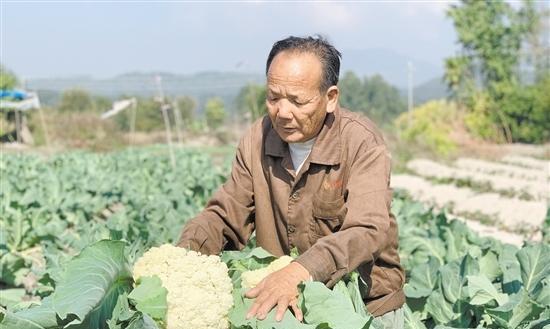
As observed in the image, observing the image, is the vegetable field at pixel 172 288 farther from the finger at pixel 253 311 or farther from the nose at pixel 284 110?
the nose at pixel 284 110

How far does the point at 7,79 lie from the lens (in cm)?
4272

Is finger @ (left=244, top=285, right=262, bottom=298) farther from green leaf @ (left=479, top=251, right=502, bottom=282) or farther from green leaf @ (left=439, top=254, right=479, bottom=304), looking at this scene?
green leaf @ (left=479, top=251, right=502, bottom=282)

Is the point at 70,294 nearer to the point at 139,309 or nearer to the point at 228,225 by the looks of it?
the point at 139,309

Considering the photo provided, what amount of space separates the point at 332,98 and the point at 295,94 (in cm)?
22

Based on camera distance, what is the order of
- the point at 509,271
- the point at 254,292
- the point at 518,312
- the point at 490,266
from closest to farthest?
the point at 254,292, the point at 518,312, the point at 509,271, the point at 490,266

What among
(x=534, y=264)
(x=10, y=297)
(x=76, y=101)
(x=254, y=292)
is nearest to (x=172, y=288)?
(x=254, y=292)

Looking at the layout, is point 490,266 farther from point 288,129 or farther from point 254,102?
point 254,102

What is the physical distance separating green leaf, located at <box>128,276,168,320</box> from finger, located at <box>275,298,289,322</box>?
372 mm

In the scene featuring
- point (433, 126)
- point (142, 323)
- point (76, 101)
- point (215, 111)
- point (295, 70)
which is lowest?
point (215, 111)

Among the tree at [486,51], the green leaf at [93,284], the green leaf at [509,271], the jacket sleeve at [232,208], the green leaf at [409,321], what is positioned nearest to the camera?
the green leaf at [93,284]

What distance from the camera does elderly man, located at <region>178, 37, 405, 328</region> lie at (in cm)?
264

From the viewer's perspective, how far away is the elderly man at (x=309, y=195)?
2.64 m

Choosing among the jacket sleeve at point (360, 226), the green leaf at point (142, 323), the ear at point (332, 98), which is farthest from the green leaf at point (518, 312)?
the green leaf at point (142, 323)

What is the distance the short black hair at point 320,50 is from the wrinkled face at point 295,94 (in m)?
0.03
